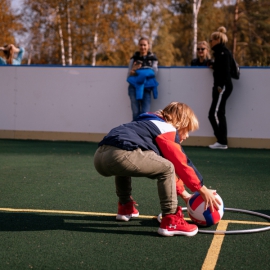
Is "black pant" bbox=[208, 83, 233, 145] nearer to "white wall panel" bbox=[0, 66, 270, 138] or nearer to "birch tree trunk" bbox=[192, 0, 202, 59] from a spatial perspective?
"white wall panel" bbox=[0, 66, 270, 138]

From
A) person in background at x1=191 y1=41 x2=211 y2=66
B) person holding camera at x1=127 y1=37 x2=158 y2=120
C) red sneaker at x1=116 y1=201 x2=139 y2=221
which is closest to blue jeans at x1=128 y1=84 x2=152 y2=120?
person holding camera at x1=127 y1=37 x2=158 y2=120

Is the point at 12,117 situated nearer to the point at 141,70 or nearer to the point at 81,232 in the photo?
the point at 141,70

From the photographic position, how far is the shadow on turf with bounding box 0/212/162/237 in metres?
5.09

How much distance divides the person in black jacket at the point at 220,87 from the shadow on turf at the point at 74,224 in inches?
260

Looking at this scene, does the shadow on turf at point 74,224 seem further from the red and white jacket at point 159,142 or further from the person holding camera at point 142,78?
the person holding camera at point 142,78

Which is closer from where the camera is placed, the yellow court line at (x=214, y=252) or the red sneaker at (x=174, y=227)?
the yellow court line at (x=214, y=252)

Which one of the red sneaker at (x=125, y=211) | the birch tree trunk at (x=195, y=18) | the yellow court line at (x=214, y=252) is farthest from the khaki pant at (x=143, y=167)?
the birch tree trunk at (x=195, y=18)

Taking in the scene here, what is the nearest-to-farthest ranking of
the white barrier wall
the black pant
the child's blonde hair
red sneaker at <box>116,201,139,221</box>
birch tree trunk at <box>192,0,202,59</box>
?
the child's blonde hair, red sneaker at <box>116,201,139,221</box>, the black pant, the white barrier wall, birch tree trunk at <box>192,0,202,59</box>

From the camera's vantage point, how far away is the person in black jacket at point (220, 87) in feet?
37.7

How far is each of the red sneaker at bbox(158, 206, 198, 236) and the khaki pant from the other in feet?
0.22

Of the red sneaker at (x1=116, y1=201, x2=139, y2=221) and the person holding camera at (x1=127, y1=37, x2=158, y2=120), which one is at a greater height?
the person holding camera at (x1=127, y1=37, x2=158, y2=120)

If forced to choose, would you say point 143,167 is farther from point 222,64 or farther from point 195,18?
point 195,18

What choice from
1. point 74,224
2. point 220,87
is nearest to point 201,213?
point 74,224

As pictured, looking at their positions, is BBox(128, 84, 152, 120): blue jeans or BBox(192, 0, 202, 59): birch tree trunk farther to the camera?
BBox(192, 0, 202, 59): birch tree trunk
